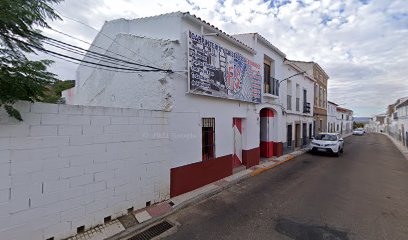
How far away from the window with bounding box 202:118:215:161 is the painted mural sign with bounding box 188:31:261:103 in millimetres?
998

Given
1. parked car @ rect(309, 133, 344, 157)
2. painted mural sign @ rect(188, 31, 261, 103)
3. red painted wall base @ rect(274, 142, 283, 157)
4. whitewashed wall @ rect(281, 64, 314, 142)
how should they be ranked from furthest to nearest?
whitewashed wall @ rect(281, 64, 314, 142)
parked car @ rect(309, 133, 344, 157)
red painted wall base @ rect(274, 142, 283, 157)
painted mural sign @ rect(188, 31, 261, 103)

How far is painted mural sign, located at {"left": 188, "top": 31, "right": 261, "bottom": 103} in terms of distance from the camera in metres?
7.02

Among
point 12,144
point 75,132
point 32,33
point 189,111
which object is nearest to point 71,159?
point 75,132

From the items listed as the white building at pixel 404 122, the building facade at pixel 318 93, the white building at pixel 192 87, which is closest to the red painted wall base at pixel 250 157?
the white building at pixel 192 87

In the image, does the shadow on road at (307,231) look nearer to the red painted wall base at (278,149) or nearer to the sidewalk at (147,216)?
the sidewalk at (147,216)

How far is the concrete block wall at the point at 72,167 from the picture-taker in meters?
3.57

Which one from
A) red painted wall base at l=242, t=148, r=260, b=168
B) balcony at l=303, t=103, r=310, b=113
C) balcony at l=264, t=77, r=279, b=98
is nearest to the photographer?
red painted wall base at l=242, t=148, r=260, b=168

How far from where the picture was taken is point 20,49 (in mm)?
3576

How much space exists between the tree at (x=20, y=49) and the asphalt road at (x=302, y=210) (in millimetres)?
3634

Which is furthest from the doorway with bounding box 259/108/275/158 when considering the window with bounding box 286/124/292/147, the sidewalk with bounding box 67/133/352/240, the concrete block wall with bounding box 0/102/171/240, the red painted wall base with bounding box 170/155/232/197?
the concrete block wall with bounding box 0/102/171/240

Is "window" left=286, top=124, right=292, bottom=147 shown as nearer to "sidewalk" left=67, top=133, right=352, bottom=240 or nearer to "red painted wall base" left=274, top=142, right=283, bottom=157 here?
"red painted wall base" left=274, top=142, right=283, bottom=157

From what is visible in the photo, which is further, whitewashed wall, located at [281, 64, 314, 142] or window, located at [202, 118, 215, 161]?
whitewashed wall, located at [281, 64, 314, 142]

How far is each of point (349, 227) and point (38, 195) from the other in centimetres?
615

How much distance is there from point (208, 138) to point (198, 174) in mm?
1365
